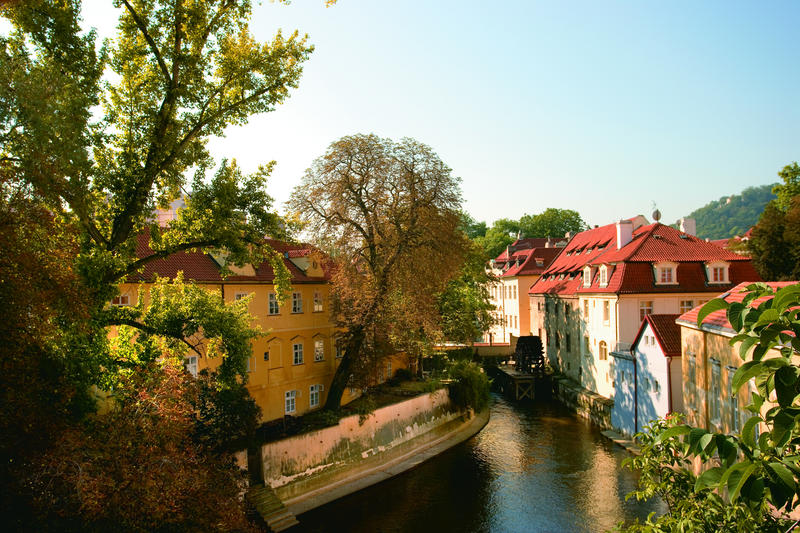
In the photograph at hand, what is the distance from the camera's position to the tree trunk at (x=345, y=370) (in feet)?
77.5

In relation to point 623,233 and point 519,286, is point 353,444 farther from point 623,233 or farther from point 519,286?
point 519,286

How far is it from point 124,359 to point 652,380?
1948 cm

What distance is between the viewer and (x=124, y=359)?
1271 cm

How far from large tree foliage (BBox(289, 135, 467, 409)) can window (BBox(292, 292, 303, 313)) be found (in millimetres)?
1622

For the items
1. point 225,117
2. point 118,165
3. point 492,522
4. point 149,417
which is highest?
point 225,117

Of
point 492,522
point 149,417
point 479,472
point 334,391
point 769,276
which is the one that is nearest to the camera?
point 149,417

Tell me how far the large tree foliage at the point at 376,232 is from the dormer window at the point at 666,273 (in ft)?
40.0

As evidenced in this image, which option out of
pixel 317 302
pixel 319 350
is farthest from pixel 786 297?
pixel 319 350

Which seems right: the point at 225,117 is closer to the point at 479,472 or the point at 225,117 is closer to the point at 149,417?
the point at 149,417

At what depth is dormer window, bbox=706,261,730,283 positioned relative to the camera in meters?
29.0

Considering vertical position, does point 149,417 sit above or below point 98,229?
below

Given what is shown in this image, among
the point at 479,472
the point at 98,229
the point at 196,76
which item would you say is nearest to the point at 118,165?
the point at 98,229

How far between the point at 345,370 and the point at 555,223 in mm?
67500

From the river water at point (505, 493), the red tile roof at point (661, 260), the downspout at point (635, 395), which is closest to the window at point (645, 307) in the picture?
the red tile roof at point (661, 260)
